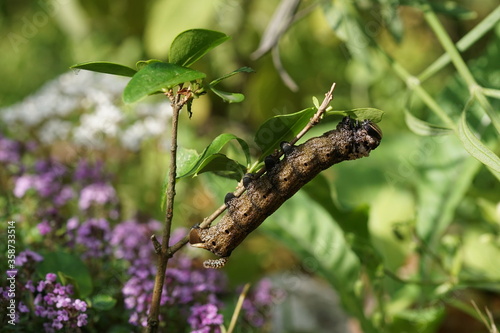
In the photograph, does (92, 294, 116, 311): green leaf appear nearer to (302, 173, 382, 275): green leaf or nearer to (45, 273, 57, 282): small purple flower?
(45, 273, 57, 282): small purple flower

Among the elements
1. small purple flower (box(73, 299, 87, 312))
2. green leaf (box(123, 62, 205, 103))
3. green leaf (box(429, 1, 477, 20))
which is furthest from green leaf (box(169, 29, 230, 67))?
green leaf (box(429, 1, 477, 20))

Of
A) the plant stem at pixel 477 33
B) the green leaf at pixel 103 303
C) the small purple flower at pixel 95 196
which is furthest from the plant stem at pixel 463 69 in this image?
the small purple flower at pixel 95 196

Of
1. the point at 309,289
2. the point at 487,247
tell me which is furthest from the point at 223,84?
the point at 487,247

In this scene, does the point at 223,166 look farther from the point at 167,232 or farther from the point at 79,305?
the point at 79,305

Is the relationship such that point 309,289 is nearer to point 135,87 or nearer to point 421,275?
point 421,275

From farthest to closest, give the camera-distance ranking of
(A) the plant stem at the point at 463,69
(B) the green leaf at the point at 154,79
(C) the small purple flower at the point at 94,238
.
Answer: (C) the small purple flower at the point at 94,238, (A) the plant stem at the point at 463,69, (B) the green leaf at the point at 154,79

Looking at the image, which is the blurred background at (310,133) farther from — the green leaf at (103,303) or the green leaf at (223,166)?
the green leaf at (103,303)

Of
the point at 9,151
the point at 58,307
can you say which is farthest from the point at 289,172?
the point at 9,151
